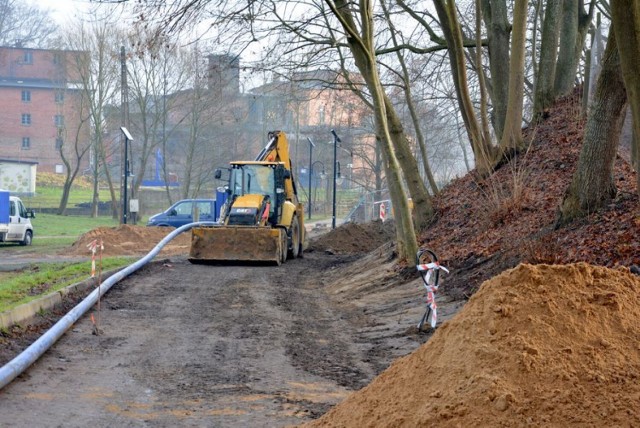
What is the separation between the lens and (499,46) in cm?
2219

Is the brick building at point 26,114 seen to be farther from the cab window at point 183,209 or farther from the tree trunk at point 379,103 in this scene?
the tree trunk at point 379,103

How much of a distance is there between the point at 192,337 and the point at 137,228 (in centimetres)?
2527

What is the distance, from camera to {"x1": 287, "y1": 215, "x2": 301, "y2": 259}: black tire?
88.5 feet

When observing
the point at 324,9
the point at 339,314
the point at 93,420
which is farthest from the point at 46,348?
the point at 324,9

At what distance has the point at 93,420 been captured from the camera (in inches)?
308

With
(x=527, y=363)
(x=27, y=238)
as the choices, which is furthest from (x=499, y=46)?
(x=27, y=238)

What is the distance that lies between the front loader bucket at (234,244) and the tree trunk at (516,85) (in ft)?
21.7

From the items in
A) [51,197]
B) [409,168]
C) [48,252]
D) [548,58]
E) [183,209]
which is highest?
[548,58]

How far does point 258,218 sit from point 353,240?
8.37m

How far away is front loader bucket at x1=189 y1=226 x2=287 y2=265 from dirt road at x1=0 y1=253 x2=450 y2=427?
5.74 metres

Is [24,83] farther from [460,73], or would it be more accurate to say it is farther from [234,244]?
[460,73]

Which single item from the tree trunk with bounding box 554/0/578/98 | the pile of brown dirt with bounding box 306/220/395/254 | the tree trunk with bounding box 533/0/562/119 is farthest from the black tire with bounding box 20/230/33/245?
the tree trunk with bounding box 554/0/578/98

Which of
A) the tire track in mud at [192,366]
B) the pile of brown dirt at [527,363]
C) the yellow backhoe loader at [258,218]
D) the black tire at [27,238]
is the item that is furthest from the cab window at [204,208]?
the pile of brown dirt at [527,363]

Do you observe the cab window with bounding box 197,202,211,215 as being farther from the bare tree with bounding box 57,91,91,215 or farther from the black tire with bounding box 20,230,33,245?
the bare tree with bounding box 57,91,91,215
